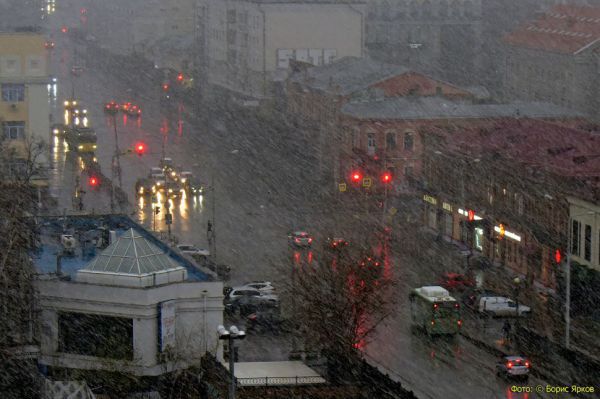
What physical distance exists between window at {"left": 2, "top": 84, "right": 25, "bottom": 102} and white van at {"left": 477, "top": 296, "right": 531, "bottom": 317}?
16568 millimetres

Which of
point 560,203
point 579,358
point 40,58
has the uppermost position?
point 40,58

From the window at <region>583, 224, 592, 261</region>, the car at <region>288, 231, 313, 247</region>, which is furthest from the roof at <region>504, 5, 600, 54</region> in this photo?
the window at <region>583, 224, 592, 261</region>

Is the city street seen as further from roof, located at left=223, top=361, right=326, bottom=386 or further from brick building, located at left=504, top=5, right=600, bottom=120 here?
brick building, located at left=504, top=5, right=600, bottom=120

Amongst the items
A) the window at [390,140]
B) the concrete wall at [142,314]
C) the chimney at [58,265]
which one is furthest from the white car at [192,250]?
the concrete wall at [142,314]

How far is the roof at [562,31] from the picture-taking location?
48.6 meters

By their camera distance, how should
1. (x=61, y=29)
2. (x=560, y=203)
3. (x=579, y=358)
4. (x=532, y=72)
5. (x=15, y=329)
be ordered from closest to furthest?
(x=15, y=329), (x=579, y=358), (x=560, y=203), (x=532, y=72), (x=61, y=29)

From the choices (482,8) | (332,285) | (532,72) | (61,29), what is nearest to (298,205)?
(332,285)

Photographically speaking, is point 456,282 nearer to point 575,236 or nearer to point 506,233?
point 575,236

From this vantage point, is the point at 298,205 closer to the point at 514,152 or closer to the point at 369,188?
the point at 369,188

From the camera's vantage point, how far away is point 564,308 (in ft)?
83.0

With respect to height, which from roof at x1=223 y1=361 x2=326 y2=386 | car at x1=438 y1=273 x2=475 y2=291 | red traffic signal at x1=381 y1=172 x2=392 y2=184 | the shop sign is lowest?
car at x1=438 y1=273 x2=475 y2=291

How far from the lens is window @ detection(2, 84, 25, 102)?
37438 mm

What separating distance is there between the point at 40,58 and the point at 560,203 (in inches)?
648

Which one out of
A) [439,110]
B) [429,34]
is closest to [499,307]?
[439,110]
